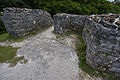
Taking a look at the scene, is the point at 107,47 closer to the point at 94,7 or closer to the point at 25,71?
the point at 25,71

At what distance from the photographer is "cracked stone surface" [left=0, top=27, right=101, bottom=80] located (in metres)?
2.18

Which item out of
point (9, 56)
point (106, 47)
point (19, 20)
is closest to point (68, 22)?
point (19, 20)

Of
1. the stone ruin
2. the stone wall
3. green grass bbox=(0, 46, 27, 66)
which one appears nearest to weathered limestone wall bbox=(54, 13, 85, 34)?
the stone wall

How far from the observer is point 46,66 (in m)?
2.54

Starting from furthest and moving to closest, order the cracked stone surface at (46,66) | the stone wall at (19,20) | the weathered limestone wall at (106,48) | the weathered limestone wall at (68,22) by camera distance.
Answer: the weathered limestone wall at (68,22) < the stone wall at (19,20) < the cracked stone surface at (46,66) < the weathered limestone wall at (106,48)

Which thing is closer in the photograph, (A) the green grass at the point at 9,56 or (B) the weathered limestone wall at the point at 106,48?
(B) the weathered limestone wall at the point at 106,48

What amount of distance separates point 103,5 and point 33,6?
396 inches

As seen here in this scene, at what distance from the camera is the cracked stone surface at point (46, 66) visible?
218cm

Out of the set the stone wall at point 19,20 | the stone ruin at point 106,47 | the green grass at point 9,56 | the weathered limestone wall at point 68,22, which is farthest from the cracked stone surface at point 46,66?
the weathered limestone wall at point 68,22

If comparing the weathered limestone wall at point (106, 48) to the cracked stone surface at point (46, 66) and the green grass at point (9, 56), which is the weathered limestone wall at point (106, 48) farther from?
the green grass at point (9, 56)

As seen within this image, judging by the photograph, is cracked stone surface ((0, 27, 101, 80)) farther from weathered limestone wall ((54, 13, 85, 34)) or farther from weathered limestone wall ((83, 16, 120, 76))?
weathered limestone wall ((54, 13, 85, 34))

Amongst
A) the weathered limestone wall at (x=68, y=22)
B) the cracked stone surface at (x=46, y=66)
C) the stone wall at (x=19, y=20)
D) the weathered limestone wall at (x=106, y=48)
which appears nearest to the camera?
the weathered limestone wall at (x=106, y=48)

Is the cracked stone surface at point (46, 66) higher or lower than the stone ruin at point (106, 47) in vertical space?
lower

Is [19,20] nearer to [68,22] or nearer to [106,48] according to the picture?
[68,22]
